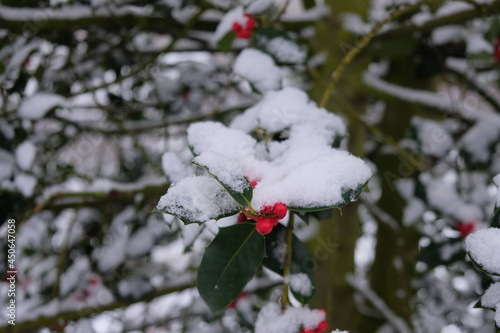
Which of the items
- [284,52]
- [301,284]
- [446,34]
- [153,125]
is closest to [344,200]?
[301,284]

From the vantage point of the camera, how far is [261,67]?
0.74 meters

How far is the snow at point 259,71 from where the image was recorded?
0.72 meters

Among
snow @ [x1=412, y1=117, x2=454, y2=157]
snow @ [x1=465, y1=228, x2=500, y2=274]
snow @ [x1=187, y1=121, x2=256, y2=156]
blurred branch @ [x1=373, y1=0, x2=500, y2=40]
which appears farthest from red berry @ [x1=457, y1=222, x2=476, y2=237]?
snow @ [x1=187, y1=121, x2=256, y2=156]

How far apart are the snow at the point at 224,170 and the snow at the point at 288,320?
17 cm

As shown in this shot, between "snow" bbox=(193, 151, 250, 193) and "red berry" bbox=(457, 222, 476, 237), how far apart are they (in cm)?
71

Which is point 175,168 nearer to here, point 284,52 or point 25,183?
point 284,52

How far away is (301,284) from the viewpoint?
22.5 inches

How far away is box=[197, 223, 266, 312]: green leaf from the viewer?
485mm

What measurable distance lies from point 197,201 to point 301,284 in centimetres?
20

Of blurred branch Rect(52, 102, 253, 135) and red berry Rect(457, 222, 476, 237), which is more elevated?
red berry Rect(457, 222, 476, 237)

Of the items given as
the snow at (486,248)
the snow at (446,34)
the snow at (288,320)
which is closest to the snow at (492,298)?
the snow at (486,248)

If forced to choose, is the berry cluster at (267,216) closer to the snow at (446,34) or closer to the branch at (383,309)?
the branch at (383,309)

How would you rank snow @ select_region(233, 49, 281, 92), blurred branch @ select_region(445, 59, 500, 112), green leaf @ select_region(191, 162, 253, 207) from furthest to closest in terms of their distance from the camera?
1. blurred branch @ select_region(445, 59, 500, 112)
2. snow @ select_region(233, 49, 281, 92)
3. green leaf @ select_region(191, 162, 253, 207)

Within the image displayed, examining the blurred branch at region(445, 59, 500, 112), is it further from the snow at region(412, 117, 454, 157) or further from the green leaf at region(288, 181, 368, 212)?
the green leaf at region(288, 181, 368, 212)
